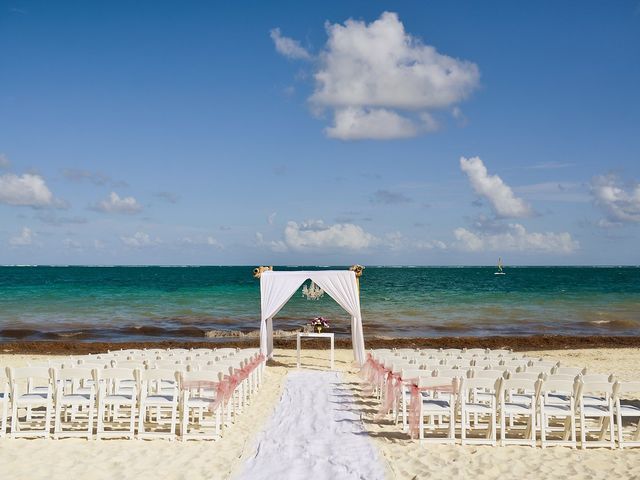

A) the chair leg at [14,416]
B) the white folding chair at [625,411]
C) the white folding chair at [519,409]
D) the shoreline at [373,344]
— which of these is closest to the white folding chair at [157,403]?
the chair leg at [14,416]

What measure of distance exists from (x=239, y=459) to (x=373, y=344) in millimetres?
16911

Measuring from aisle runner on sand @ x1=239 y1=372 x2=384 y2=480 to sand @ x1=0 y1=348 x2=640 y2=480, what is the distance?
18 cm

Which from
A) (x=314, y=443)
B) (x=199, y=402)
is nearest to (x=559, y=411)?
(x=314, y=443)

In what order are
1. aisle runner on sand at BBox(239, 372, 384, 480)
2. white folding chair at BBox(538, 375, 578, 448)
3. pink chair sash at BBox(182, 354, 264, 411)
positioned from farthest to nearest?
pink chair sash at BBox(182, 354, 264, 411)
white folding chair at BBox(538, 375, 578, 448)
aisle runner on sand at BBox(239, 372, 384, 480)

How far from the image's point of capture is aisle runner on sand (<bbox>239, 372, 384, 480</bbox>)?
6.68 metres

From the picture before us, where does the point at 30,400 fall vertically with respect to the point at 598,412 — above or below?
above

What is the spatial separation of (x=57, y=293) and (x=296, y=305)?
79.2 feet

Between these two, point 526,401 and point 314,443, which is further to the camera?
point 526,401

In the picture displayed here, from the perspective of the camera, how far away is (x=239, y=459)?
7227 mm

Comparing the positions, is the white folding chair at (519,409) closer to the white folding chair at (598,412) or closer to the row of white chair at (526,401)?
the row of white chair at (526,401)

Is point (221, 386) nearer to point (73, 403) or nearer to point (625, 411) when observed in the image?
point (73, 403)

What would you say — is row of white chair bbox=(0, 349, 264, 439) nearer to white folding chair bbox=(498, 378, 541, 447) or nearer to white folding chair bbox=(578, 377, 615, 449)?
white folding chair bbox=(498, 378, 541, 447)

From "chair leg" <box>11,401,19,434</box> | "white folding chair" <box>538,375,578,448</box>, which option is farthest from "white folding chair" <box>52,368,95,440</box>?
"white folding chair" <box>538,375,578,448</box>

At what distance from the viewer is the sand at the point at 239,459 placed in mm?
6832
